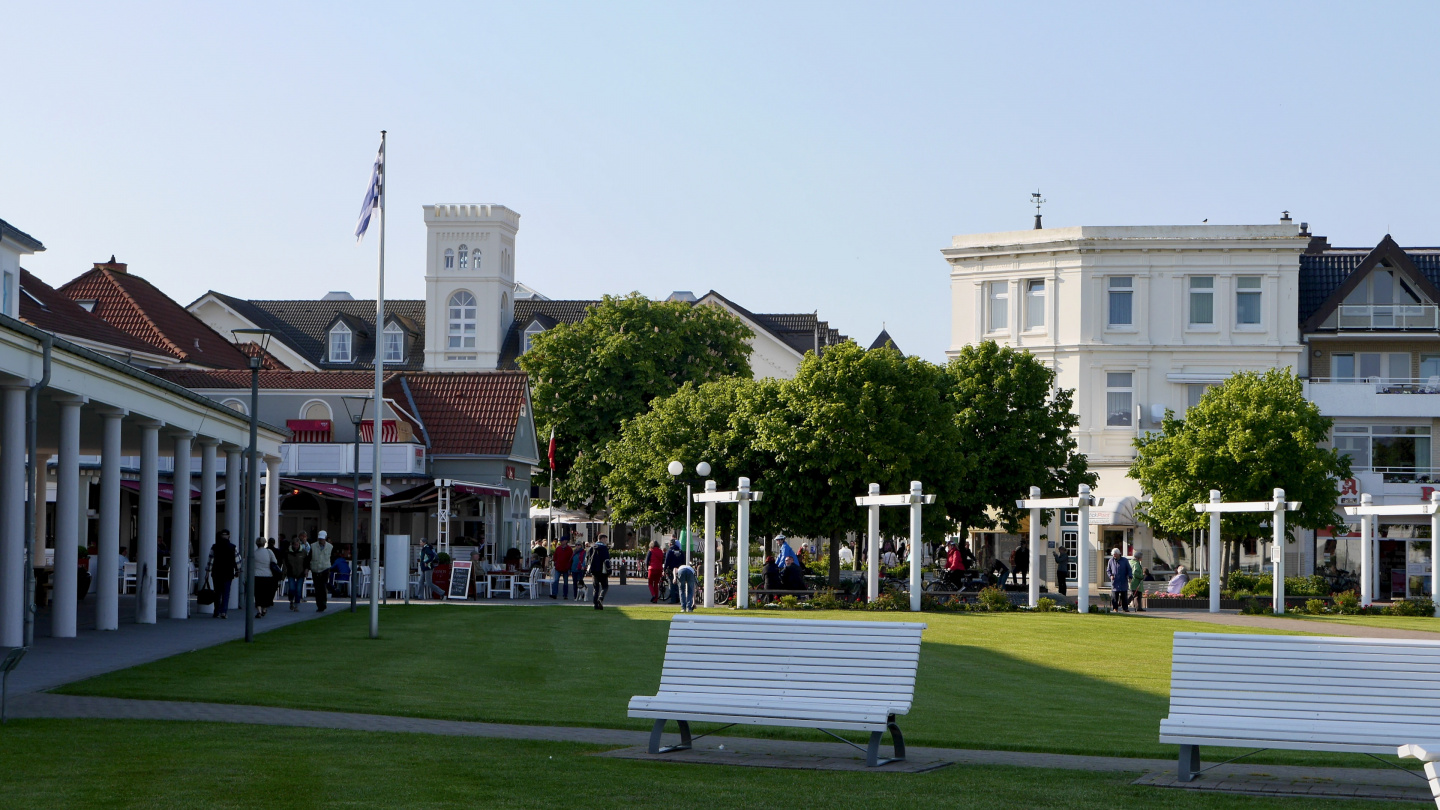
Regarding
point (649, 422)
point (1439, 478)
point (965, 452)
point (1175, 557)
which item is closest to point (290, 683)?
point (649, 422)

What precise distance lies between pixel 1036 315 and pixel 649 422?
19.6m

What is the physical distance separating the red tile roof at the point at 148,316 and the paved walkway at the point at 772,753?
46143mm

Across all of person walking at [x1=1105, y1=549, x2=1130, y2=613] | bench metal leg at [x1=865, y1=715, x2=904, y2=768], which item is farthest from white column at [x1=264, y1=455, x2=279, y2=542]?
bench metal leg at [x1=865, y1=715, x2=904, y2=768]

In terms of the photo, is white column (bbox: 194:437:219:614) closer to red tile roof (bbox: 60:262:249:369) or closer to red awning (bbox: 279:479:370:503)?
red awning (bbox: 279:479:370:503)

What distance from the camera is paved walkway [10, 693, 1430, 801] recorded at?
10.6 meters

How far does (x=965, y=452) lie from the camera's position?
5475 cm

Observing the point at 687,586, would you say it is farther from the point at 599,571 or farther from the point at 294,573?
the point at 294,573

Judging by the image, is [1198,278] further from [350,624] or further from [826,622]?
[826,622]

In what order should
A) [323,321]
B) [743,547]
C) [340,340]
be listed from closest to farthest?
[743,547]
[340,340]
[323,321]

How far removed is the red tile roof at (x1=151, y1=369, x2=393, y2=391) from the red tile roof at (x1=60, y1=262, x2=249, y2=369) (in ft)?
10.8

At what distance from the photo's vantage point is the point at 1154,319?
207ft

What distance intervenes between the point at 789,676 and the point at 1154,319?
177 ft

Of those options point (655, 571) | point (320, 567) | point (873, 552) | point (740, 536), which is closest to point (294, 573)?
point (320, 567)

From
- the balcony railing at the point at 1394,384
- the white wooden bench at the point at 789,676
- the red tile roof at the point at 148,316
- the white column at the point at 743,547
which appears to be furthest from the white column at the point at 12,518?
the balcony railing at the point at 1394,384
